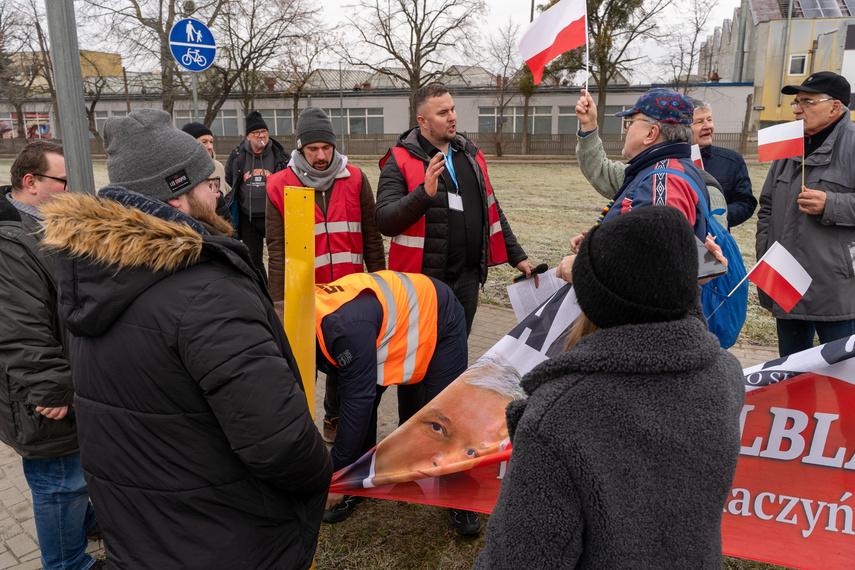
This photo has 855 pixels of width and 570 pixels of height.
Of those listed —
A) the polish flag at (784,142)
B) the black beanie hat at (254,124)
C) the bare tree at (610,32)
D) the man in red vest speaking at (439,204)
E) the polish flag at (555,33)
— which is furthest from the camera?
the bare tree at (610,32)

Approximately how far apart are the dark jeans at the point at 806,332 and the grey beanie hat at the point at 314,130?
125 inches

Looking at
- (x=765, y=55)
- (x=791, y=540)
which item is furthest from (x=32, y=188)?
(x=765, y=55)

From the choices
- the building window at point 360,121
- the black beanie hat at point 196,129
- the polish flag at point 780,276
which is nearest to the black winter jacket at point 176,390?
the polish flag at point 780,276

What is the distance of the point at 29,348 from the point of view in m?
2.38

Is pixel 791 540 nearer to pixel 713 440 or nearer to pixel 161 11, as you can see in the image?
pixel 713 440

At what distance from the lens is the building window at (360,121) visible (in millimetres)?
45688

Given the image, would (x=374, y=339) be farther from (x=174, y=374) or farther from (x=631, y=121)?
(x=631, y=121)

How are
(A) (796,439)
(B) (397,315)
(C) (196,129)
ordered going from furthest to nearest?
(C) (196,129) → (B) (397,315) → (A) (796,439)

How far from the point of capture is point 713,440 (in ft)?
4.24

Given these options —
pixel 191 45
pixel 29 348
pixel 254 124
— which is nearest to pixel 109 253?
pixel 29 348

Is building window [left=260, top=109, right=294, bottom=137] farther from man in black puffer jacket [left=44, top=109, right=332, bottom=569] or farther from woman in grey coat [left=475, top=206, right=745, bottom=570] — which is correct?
woman in grey coat [left=475, top=206, right=745, bottom=570]

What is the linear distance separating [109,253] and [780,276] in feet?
9.51

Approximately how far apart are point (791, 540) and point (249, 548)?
7.27 ft

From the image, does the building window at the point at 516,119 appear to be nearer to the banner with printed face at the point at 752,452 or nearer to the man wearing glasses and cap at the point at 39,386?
the banner with printed face at the point at 752,452
